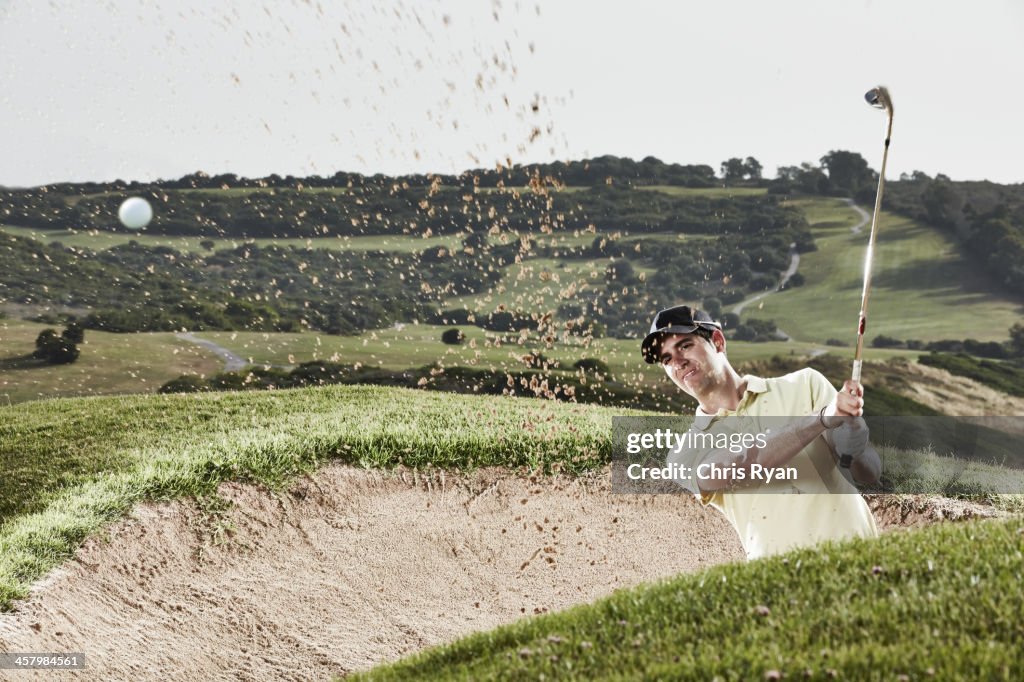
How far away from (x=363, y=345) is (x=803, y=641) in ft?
106

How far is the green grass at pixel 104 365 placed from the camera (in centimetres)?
2678

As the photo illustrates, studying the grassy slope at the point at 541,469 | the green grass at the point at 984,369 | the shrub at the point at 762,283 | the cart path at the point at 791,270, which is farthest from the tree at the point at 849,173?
the grassy slope at the point at 541,469

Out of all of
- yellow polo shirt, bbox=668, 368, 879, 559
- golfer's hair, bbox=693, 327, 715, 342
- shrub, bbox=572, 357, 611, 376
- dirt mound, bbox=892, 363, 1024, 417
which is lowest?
dirt mound, bbox=892, 363, 1024, 417

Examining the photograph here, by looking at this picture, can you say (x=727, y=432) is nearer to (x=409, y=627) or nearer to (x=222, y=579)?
(x=409, y=627)

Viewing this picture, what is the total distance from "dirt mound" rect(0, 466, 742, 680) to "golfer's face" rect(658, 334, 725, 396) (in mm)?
5543

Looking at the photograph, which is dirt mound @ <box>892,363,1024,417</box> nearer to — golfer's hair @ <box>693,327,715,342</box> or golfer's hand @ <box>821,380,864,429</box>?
golfer's hair @ <box>693,327,715,342</box>

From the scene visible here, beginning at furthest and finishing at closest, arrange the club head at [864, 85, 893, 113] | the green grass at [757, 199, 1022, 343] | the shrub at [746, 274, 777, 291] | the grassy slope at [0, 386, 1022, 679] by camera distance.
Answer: the shrub at [746, 274, 777, 291] → the green grass at [757, 199, 1022, 343] → the club head at [864, 85, 893, 113] → the grassy slope at [0, 386, 1022, 679]

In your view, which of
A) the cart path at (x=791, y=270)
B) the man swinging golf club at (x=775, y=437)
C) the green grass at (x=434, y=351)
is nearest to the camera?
the man swinging golf club at (x=775, y=437)

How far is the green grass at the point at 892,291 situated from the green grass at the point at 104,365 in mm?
31731

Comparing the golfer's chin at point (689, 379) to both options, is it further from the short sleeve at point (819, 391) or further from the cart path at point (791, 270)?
the cart path at point (791, 270)

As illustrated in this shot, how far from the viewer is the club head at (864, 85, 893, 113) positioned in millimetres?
5348

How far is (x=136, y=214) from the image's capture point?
6397cm

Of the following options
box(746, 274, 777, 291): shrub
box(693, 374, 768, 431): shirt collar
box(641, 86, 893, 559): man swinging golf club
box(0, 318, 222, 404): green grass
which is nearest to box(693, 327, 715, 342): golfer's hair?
box(641, 86, 893, 559): man swinging golf club

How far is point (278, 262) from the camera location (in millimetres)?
57812
